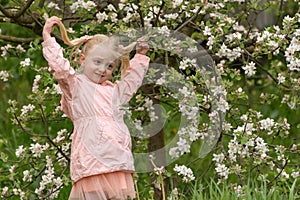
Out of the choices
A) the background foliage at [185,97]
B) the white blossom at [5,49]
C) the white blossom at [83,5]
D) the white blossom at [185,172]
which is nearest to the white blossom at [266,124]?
the background foliage at [185,97]

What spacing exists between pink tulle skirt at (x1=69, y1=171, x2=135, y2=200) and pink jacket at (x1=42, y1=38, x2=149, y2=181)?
3 centimetres

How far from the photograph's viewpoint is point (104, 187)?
3.44 meters

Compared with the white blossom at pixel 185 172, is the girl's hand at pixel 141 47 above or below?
above

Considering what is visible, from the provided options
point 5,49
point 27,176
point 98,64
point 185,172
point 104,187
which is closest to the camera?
point 104,187

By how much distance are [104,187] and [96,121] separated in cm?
27

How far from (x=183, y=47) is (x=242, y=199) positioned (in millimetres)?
945

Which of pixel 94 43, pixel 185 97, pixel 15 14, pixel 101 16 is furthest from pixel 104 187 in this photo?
pixel 15 14

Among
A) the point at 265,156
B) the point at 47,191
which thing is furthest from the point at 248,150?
the point at 47,191

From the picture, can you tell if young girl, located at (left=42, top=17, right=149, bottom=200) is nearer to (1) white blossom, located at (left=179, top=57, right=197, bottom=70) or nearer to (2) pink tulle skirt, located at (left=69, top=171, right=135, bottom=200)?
(2) pink tulle skirt, located at (left=69, top=171, right=135, bottom=200)

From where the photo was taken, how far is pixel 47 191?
4.65 m

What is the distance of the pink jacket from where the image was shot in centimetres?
342

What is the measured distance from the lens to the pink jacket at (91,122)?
3.42m

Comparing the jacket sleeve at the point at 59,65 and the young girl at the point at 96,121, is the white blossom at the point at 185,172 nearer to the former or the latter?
the young girl at the point at 96,121

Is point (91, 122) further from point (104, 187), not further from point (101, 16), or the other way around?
point (101, 16)
